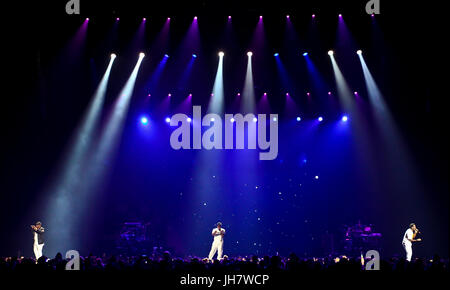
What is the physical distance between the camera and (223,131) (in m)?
18.6

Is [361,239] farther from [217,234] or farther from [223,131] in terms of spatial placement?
[223,131]

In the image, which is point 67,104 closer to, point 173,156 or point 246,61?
point 173,156

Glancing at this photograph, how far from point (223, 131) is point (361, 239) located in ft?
25.0

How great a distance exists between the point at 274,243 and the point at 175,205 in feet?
16.2

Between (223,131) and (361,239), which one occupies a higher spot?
(223,131)

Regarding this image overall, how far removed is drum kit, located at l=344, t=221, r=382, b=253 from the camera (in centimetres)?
1541

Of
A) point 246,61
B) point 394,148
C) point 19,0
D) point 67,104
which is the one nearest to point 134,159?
point 67,104

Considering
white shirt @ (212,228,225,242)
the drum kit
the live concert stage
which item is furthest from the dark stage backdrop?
white shirt @ (212,228,225,242)

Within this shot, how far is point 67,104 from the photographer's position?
52.6ft

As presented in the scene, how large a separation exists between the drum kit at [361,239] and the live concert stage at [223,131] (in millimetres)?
51
